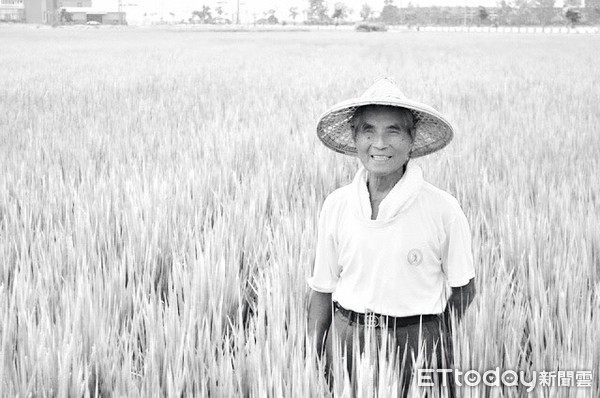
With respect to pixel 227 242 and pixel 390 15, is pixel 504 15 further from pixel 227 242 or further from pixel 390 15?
pixel 227 242

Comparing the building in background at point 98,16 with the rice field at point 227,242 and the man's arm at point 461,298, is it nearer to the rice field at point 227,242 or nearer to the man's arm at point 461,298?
the rice field at point 227,242

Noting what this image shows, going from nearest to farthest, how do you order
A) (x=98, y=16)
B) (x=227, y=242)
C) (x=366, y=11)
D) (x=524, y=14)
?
(x=227, y=242), (x=524, y=14), (x=98, y=16), (x=366, y=11)

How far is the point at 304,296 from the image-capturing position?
1.43 m

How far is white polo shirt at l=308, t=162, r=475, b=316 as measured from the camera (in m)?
1.09

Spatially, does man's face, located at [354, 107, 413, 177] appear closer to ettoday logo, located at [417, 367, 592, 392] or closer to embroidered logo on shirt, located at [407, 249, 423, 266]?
embroidered logo on shirt, located at [407, 249, 423, 266]

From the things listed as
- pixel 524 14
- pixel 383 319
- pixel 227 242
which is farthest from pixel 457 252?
pixel 524 14

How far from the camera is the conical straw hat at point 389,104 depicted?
1067 mm

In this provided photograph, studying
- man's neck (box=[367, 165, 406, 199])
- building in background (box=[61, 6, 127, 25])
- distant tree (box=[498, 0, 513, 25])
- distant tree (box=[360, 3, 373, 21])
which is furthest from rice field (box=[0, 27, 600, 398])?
distant tree (box=[360, 3, 373, 21])

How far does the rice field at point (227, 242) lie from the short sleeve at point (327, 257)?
74 millimetres

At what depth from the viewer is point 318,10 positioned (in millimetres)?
85688

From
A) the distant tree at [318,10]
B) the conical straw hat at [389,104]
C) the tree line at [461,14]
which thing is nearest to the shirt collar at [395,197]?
the conical straw hat at [389,104]

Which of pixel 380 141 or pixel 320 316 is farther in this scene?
pixel 320 316

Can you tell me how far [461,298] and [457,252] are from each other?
0.11m

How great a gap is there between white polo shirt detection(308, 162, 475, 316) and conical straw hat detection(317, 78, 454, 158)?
112 millimetres
